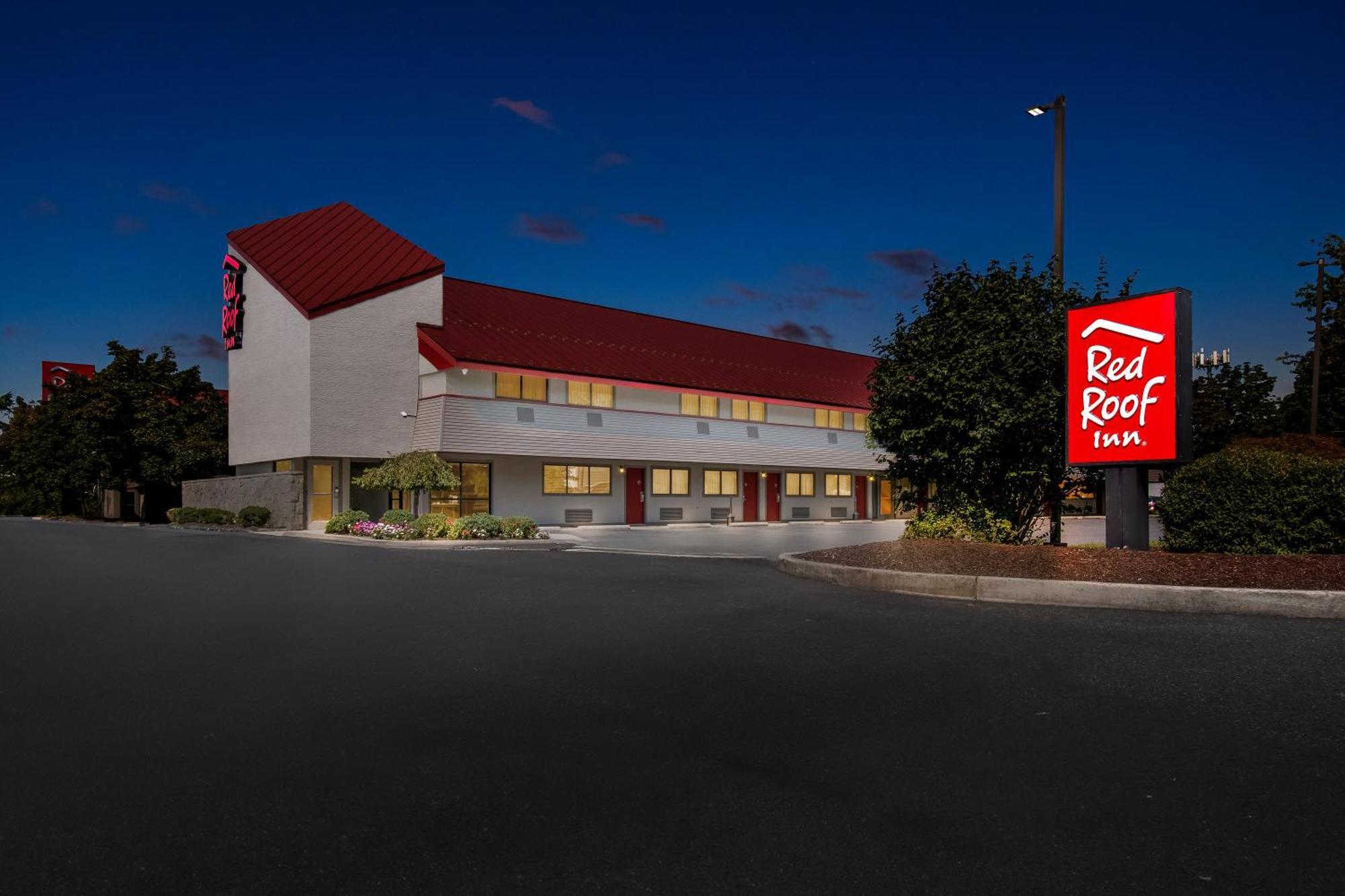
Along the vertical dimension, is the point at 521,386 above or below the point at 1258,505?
above

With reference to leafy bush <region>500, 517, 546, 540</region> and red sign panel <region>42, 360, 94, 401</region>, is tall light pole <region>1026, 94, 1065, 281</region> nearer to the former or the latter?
leafy bush <region>500, 517, 546, 540</region>

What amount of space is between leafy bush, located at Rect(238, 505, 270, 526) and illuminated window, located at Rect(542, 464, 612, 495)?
10.6 metres

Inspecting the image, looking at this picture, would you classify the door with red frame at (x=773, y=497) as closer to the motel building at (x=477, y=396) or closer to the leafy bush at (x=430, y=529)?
the motel building at (x=477, y=396)

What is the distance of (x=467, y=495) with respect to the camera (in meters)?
34.6

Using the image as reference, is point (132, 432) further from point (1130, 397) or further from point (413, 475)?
point (1130, 397)

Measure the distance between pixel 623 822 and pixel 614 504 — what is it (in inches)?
1363

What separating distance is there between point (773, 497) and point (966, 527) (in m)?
30.4

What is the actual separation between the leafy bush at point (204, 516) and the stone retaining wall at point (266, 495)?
74 centimetres

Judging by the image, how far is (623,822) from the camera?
3834 millimetres

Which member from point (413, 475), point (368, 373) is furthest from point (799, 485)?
point (413, 475)

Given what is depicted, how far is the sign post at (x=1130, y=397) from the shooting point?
12719mm

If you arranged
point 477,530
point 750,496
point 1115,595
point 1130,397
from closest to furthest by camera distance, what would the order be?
point 1115,595
point 1130,397
point 477,530
point 750,496

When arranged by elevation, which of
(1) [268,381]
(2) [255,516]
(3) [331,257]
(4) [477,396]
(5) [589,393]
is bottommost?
(2) [255,516]

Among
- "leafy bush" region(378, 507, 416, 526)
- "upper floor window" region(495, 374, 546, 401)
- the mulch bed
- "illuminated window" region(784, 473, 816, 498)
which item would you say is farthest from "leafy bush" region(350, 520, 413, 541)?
"illuminated window" region(784, 473, 816, 498)
